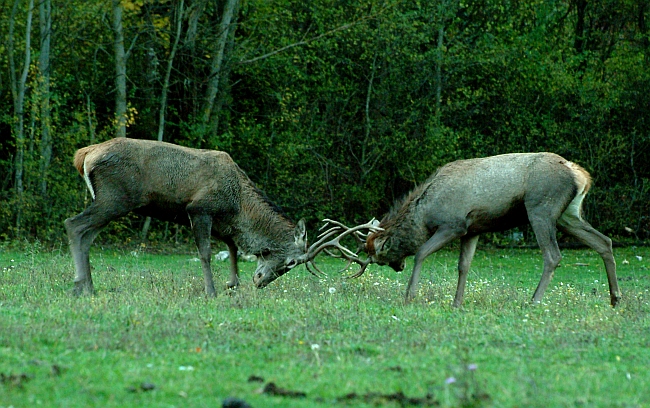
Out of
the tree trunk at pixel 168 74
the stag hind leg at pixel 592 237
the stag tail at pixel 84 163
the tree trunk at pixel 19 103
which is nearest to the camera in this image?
the stag hind leg at pixel 592 237

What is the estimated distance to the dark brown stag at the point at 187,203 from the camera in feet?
38.6

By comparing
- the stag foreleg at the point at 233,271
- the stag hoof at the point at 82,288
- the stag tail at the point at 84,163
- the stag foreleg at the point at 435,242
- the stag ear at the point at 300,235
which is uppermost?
the stag tail at the point at 84,163

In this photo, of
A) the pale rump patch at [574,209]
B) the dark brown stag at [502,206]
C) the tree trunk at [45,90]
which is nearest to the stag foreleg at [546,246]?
→ the dark brown stag at [502,206]

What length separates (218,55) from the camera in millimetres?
23031

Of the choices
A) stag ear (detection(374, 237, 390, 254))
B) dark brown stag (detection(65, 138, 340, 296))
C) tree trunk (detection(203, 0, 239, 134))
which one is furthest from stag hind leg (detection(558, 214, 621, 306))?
tree trunk (detection(203, 0, 239, 134))

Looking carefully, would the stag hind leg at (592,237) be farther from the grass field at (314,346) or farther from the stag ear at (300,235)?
the stag ear at (300,235)

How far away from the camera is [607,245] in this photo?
38.9ft

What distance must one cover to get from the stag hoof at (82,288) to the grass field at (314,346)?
0.72 ft

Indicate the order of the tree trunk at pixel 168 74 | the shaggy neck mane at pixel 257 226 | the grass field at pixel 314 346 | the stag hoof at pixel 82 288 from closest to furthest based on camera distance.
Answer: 1. the grass field at pixel 314 346
2. the stag hoof at pixel 82 288
3. the shaggy neck mane at pixel 257 226
4. the tree trunk at pixel 168 74

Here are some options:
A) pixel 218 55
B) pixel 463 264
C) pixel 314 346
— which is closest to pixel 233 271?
pixel 463 264

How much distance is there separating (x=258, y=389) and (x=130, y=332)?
7.51 ft

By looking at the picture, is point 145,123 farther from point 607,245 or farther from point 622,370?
point 622,370

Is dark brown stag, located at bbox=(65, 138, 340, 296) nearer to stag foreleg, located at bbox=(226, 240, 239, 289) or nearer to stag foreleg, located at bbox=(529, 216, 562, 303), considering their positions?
stag foreleg, located at bbox=(226, 240, 239, 289)

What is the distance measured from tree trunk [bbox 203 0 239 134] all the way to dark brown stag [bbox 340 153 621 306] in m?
11.8
